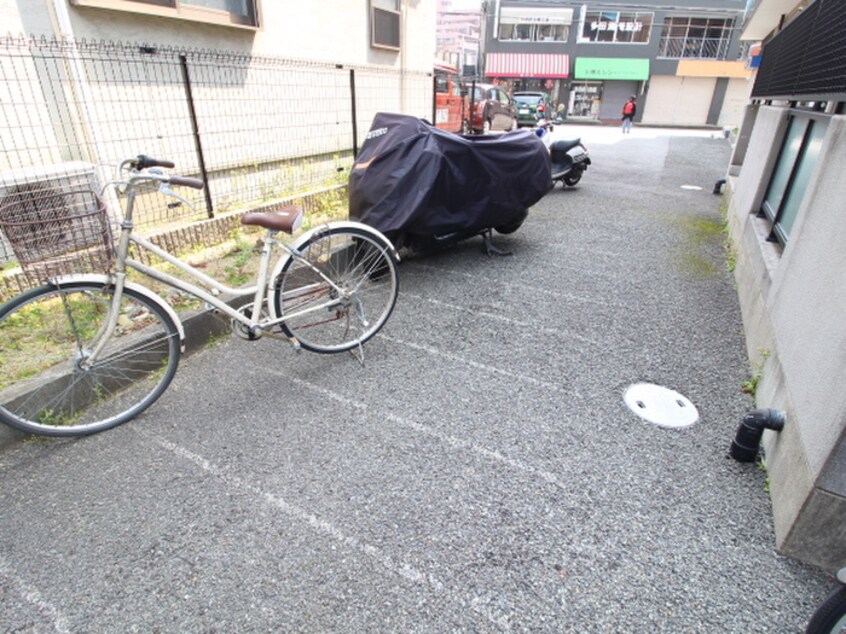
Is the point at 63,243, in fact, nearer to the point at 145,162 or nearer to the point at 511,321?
the point at 145,162

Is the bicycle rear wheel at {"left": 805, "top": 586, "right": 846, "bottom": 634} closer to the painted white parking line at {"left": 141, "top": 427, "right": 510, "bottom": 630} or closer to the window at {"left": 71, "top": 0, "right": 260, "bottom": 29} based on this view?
the painted white parking line at {"left": 141, "top": 427, "right": 510, "bottom": 630}

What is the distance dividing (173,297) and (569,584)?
3.18 meters

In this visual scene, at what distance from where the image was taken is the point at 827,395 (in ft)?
5.88

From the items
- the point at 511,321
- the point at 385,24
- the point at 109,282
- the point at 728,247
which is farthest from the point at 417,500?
the point at 385,24

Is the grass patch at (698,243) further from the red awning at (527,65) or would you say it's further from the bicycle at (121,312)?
the red awning at (527,65)

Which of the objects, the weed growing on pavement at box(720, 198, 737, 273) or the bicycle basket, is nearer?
the bicycle basket

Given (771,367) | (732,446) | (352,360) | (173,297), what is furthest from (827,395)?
(173,297)

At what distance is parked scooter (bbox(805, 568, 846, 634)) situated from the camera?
1385 millimetres

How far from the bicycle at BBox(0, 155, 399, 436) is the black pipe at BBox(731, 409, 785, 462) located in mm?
2174

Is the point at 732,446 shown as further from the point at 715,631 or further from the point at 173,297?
the point at 173,297

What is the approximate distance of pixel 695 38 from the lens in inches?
1110

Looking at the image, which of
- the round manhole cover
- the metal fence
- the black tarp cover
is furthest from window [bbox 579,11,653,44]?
the round manhole cover

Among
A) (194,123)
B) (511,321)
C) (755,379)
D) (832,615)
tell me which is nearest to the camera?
(832,615)

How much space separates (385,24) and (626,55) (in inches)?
1030
